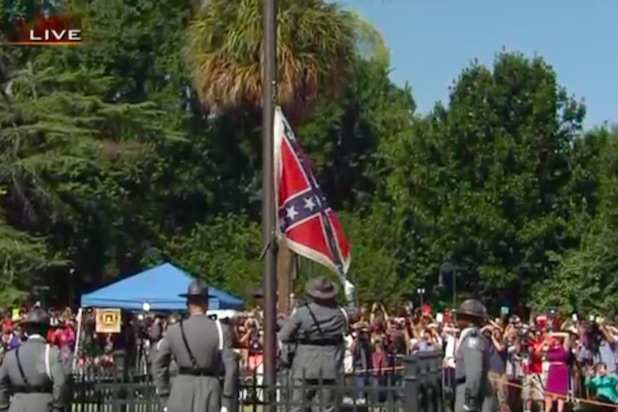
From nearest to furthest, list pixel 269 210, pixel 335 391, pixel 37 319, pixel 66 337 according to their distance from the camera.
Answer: pixel 37 319 → pixel 335 391 → pixel 269 210 → pixel 66 337

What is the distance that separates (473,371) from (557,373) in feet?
34.3

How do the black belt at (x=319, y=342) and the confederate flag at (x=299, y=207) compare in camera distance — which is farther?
the confederate flag at (x=299, y=207)

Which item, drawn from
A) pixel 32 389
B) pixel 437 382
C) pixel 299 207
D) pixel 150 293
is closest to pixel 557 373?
pixel 299 207

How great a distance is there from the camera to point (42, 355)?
11.9m

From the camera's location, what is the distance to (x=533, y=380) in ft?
78.3

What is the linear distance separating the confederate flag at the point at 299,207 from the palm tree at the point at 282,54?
1438cm

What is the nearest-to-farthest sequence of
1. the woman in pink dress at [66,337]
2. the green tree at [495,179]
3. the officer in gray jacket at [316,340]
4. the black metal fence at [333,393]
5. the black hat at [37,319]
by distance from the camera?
the black hat at [37,319]
the black metal fence at [333,393]
the officer in gray jacket at [316,340]
the woman in pink dress at [66,337]
the green tree at [495,179]

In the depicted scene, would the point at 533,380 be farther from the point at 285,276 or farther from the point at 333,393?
the point at 333,393

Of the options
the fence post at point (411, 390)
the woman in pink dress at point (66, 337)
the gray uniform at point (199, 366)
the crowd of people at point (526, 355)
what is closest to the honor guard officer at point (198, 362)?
the gray uniform at point (199, 366)

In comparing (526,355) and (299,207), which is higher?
(299,207)

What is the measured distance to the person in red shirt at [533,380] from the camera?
77.1 feet

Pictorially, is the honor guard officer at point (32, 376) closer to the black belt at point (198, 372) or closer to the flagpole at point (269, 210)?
the black belt at point (198, 372)

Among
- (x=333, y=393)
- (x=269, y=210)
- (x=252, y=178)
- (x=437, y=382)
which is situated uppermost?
(x=252, y=178)

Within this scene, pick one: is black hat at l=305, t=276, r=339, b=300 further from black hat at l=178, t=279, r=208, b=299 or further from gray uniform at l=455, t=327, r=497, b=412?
black hat at l=178, t=279, r=208, b=299
